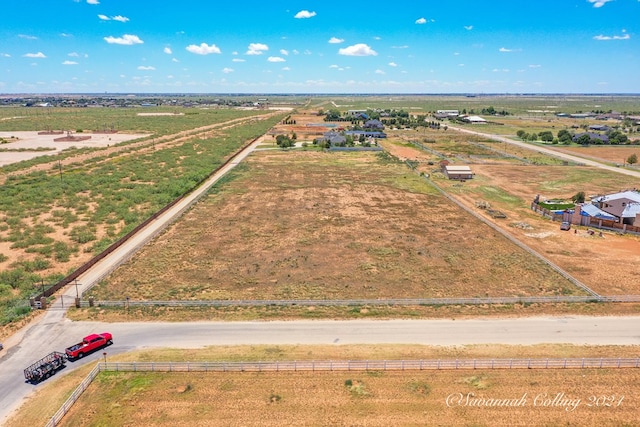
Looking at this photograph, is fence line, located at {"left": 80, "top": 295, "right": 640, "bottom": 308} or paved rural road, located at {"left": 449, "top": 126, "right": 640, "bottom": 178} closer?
fence line, located at {"left": 80, "top": 295, "right": 640, "bottom": 308}

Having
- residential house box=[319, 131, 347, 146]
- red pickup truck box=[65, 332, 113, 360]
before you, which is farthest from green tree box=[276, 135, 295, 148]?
red pickup truck box=[65, 332, 113, 360]

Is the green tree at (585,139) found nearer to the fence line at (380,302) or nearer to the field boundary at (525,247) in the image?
the field boundary at (525,247)

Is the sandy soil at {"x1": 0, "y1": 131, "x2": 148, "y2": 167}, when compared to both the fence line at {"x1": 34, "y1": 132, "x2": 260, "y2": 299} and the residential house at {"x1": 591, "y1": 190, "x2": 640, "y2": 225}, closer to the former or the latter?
the fence line at {"x1": 34, "y1": 132, "x2": 260, "y2": 299}

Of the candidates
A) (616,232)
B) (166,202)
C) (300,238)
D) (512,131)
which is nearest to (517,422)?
(300,238)

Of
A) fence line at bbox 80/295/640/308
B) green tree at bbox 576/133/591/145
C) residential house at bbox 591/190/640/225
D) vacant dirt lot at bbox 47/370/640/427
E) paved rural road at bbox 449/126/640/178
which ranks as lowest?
vacant dirt lot at bbox 47/370/640/427

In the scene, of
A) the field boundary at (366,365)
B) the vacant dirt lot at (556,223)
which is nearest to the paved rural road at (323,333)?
the field boundary at (366,365)

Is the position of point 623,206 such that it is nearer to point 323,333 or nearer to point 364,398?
point 323,333
